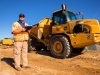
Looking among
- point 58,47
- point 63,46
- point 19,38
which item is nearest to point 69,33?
point 63,46

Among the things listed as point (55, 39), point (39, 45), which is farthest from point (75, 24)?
point (39, 45)

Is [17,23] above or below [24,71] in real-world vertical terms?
above

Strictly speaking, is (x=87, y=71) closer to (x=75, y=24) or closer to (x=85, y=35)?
(x=85, y=35)

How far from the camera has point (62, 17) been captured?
9.44 metres

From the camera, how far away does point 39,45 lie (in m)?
12.5

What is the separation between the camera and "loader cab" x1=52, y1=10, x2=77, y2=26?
9266 mm

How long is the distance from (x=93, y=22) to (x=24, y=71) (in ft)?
14.6

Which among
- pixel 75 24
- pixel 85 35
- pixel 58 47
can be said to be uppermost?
pixel 75 24

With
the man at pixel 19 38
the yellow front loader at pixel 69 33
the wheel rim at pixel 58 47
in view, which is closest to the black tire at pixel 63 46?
the yellow front loader at pixel 69 33

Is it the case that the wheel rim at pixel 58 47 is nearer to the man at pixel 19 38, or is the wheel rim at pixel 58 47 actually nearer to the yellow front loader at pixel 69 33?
the yellow front loader at pixel 69 33

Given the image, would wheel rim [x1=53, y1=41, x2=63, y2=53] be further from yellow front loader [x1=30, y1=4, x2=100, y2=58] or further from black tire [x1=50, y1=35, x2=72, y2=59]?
black tire [x1=50, y1=35, x2=72, y2=59]

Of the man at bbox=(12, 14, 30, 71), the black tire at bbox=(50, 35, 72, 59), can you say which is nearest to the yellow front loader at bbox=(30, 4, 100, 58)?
the black tire at bbox=(50, 35, 72, 59)

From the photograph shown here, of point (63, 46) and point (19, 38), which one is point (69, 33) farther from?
point (19, 38)

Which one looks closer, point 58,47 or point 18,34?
point 18,34
